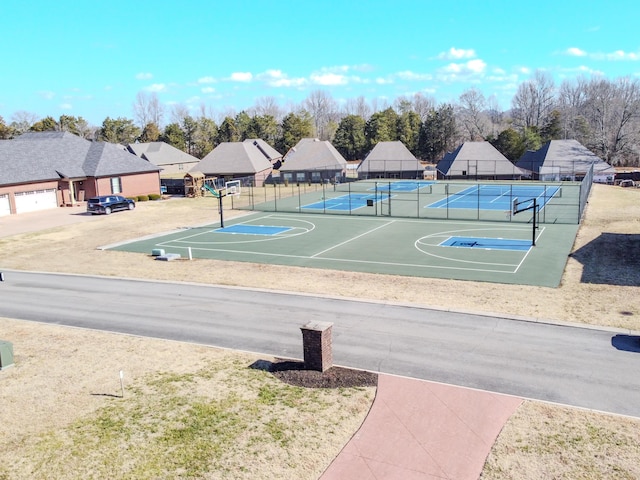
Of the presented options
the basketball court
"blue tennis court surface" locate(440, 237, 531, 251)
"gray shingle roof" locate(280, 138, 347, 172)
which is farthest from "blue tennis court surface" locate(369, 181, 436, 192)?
"blue tennis court surface" locate(440, 237, 531, 251)

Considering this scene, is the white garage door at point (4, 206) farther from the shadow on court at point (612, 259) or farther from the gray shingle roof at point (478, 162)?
the gray shingle roof at point (478, 162)

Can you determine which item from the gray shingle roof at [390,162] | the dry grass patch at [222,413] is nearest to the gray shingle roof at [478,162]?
the gray shingle roof at [390,162]

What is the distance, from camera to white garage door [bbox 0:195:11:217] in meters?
51.5

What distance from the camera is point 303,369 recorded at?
16656 mm

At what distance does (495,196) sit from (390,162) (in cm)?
2682

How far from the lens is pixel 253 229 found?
43688 mm

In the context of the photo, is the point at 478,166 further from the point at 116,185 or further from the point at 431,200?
the point at 116,185

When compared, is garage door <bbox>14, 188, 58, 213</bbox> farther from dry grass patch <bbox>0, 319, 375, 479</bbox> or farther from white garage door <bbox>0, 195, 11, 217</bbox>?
dry grass patch <bbox>0, 319, 375, 479</bbox>

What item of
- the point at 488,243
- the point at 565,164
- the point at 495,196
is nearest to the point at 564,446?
the point at 488,243

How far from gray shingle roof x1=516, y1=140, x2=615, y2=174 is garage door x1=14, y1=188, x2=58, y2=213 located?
63468 millimetres

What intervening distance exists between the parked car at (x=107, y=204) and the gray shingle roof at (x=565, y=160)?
2252 inches

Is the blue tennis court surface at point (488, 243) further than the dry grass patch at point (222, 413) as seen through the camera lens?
Yes

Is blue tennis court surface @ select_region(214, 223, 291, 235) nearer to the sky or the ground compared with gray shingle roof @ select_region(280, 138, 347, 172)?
nearer to the ground

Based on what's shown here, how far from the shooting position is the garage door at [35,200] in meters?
53.3
